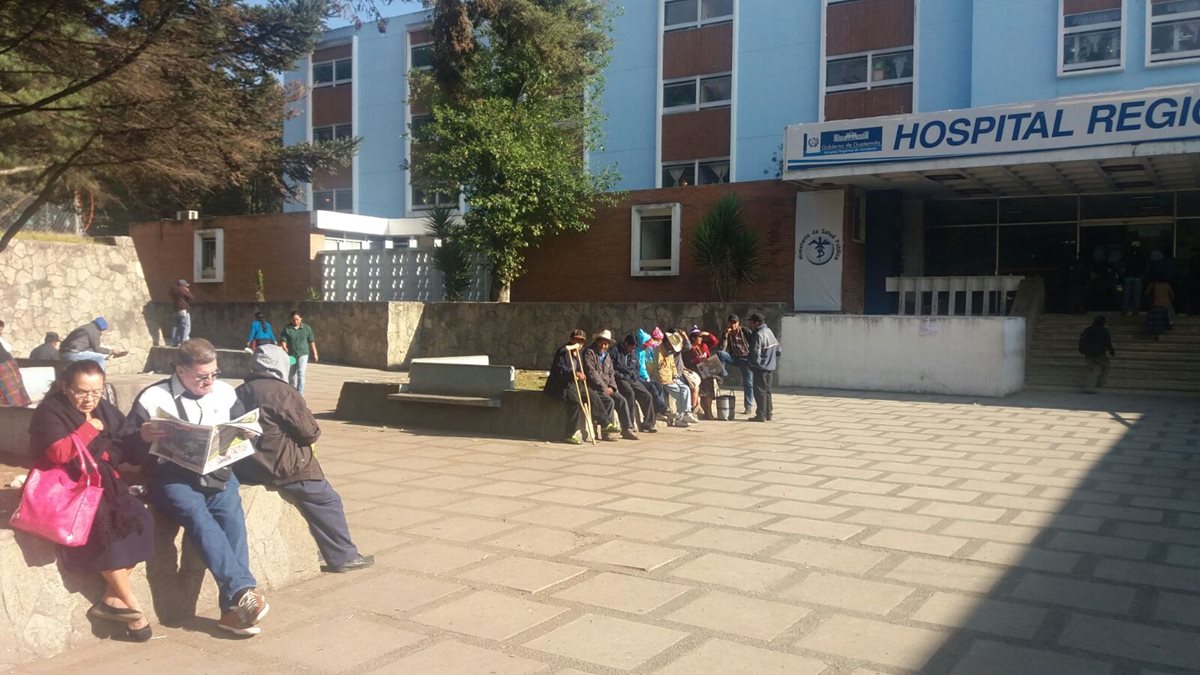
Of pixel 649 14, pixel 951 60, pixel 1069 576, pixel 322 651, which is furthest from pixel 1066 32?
pixel 322 651

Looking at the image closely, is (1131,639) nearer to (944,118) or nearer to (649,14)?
(944,118)

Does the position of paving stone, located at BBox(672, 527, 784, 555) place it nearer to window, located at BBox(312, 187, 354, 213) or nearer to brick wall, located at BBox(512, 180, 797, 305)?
brick wall, located at BBox(512, 180, 797, 305)

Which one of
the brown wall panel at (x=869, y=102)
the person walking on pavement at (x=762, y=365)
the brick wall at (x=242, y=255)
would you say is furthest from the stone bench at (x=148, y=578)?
the brown wall panel at (x=869, y=102)

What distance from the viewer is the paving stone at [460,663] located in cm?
428

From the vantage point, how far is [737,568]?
233 inches

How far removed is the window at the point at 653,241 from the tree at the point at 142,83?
40.3 feet

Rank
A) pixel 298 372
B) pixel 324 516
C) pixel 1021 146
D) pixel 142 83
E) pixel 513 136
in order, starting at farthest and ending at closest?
pixel 513 136 → pixel 1021 146 → pixel 298 372 → pixel 142 83 → pixel 324 516

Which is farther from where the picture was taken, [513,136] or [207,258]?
[207,258]

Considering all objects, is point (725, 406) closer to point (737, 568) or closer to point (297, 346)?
point (297, 346)

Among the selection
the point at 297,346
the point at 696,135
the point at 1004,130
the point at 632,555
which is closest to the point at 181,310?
the point at 297,346

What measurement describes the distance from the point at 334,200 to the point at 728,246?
21363 millimetres

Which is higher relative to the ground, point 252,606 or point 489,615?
point 252,606

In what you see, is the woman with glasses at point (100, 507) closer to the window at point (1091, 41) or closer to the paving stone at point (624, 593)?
the paving stone at point (624, 593)

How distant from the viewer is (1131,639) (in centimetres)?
473
